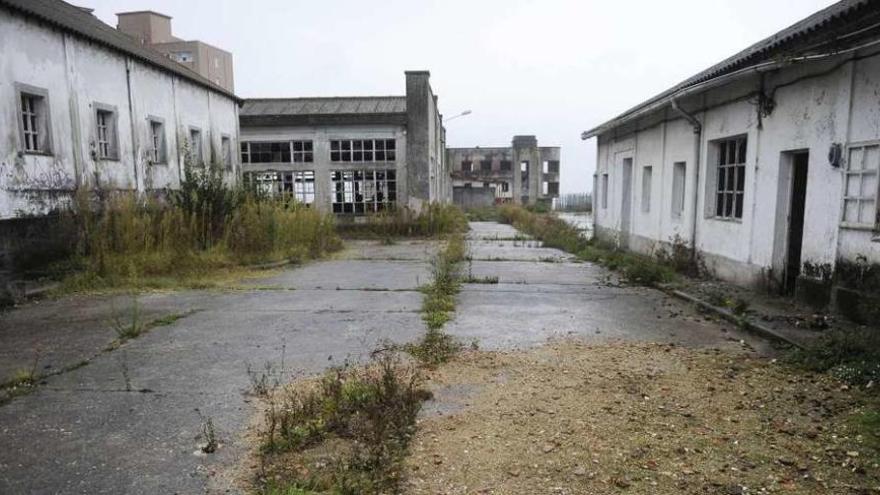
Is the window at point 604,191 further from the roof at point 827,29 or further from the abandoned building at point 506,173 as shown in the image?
the abandoned building at point 506,173

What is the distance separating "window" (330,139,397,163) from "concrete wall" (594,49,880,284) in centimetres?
1246

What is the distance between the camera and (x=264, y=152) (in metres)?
24.1

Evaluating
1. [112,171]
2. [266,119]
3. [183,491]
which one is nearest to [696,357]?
[183,491]

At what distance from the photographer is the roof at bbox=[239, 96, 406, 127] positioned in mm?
23234

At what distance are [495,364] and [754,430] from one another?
86.5 inches

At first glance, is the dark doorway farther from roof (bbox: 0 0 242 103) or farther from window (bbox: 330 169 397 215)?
window (bbox: 330 169 397 215)

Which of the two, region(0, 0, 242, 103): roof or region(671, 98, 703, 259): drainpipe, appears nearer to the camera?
region(671, 98, 703, 259): drainpipe

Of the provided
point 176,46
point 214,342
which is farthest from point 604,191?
point 176,46

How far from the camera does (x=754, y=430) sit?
3.83 meters

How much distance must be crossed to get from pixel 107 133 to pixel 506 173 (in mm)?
47729

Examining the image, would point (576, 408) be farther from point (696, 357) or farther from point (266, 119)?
point (266, 119)

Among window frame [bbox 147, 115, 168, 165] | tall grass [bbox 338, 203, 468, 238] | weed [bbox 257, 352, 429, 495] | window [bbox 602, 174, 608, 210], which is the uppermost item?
window frame [bbox 147, 115, 168, 165]

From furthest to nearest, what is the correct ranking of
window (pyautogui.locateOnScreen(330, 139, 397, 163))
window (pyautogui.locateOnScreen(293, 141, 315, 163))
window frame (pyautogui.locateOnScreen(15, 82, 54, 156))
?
window (pyautogui.locateOnScreen(293, 141, 315, 163)), window (pyautogui.locateOnScreen(330, 139, 397, 163)), window frame (pyautogui.locateOnScreen(15, 82, 54, 156))

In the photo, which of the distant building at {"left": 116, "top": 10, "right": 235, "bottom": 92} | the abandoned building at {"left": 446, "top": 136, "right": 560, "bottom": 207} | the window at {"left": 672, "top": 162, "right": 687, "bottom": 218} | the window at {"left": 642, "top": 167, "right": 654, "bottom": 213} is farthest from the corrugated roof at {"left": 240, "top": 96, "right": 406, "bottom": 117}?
the abandoned building at {"left": 446, "top": 136, "right": 560, "bottom": 207}
